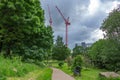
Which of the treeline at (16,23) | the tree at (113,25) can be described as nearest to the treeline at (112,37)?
the tree at (113,25)

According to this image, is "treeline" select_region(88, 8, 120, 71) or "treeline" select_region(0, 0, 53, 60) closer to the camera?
"treeline" select_region(0, 0, 53, 60)

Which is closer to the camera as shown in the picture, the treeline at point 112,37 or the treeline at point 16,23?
the treeline at point 16,23

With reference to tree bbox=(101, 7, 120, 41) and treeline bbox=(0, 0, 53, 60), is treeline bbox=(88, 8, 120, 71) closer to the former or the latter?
tree bbox=(101, 7, 120, 41)

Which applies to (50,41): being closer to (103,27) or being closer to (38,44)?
(38,44)

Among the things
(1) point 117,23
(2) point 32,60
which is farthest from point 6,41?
(1) point 117,23

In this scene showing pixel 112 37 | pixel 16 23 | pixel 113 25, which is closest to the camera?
pixel 16 23

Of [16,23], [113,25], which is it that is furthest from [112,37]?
[16,23]

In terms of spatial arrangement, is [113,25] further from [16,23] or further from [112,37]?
[16,23]

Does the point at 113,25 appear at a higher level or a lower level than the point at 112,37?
higher

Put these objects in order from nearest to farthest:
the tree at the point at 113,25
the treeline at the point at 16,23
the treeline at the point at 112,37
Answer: the treeline at the point at 16,23 → the tree at the point at 113,25 → the treeline at the point at 112,37

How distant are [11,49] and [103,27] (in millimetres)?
19286

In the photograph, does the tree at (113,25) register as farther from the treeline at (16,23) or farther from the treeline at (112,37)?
the treeline at (16,23)

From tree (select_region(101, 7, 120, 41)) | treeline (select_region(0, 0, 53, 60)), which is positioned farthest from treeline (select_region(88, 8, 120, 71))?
treeline (select_region(0, 0, 53, 60))

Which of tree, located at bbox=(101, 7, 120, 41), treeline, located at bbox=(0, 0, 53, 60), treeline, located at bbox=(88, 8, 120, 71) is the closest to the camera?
treeline, located at bbox=(0, 0, 53, 60)
